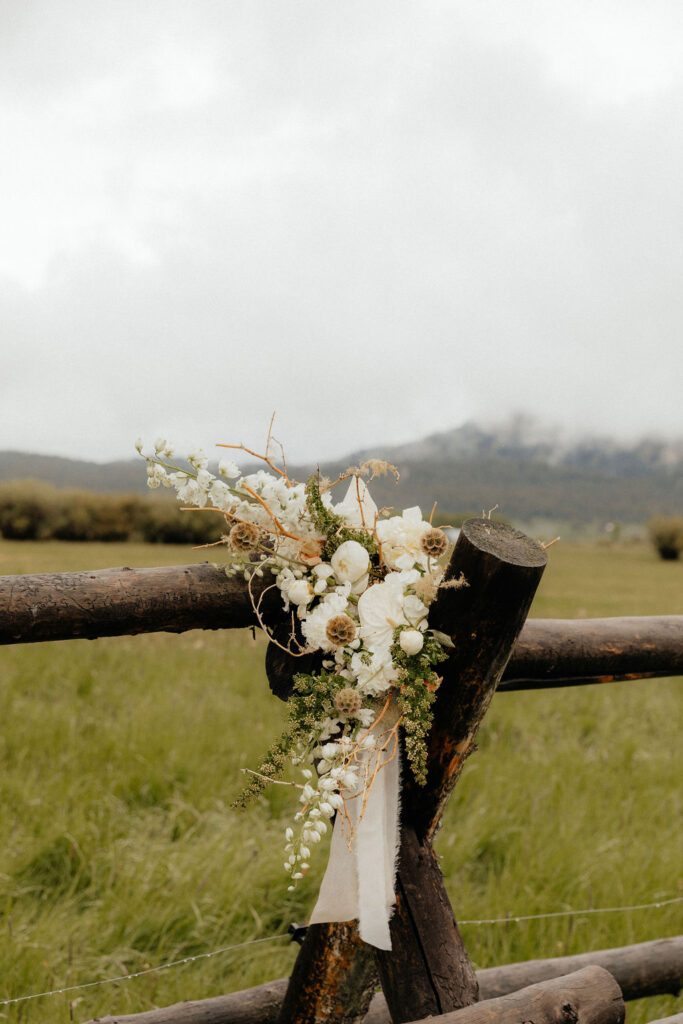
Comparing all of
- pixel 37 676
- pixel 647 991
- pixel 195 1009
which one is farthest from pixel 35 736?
pixel 647 991

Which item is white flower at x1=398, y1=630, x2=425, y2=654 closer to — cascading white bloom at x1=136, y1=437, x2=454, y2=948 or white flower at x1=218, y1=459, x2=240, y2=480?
cascading white bloom at x1=136, y1=437, x2=454, y2=948

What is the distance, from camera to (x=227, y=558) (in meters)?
1.53

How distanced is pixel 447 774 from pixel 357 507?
589mm

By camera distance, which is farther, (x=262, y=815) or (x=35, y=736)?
(x=35, y=736)

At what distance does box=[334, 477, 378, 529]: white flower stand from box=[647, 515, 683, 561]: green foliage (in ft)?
126

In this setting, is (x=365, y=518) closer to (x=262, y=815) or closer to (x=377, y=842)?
(x=377, y=842)

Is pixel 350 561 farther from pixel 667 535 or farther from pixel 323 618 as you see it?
pixel 667 535

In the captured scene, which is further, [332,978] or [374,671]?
[332,978]

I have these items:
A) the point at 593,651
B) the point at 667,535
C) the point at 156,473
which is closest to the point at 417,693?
the point at 156,473

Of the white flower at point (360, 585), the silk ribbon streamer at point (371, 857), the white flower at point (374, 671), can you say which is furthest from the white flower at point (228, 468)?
the silk ribbon streamer at point (371, 857)

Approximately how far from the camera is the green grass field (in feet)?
7.43

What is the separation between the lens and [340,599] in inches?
54.9

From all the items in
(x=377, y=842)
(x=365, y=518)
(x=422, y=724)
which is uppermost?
(x=365, y=518)

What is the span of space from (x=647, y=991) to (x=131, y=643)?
4.56 metres
